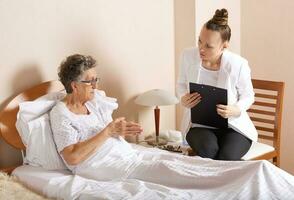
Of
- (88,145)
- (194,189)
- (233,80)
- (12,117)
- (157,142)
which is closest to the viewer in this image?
(194,189)

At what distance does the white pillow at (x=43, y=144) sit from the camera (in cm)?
214

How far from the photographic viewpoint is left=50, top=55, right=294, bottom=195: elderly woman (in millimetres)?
1915

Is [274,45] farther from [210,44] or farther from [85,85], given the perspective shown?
[85,85]

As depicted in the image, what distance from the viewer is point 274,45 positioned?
3281mm

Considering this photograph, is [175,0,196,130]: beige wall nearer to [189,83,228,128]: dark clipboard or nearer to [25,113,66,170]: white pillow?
[189,83,228,128]: dark clipboard

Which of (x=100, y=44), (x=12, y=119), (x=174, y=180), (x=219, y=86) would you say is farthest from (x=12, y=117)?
(x=219, y=86)

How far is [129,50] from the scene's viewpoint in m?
2.87

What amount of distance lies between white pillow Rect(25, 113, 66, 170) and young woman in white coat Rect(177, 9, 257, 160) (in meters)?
0.73

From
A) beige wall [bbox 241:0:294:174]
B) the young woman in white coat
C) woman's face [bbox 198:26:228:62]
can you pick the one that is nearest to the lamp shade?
the young woman in white coat

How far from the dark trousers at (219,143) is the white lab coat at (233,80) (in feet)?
0.17

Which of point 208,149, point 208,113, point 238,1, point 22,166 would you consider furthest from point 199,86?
point 238,1

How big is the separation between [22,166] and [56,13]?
0.83 meters

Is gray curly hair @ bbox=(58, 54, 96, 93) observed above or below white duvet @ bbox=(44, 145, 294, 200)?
above

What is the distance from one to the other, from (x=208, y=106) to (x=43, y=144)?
34.2 inches
